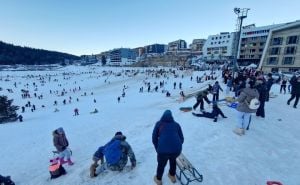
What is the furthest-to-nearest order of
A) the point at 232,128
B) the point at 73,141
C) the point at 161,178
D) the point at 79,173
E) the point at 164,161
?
the point at 73,141 < the point at 232,128 < the point at 79,173 < the point at 161,178 < the point at 164,161

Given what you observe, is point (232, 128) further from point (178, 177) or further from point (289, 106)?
point (289, 106)

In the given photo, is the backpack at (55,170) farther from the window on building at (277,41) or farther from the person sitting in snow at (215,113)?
the window on building at (277,41)

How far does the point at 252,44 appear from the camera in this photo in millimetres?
76750

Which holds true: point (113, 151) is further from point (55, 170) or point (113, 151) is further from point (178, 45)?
point (178, 45)

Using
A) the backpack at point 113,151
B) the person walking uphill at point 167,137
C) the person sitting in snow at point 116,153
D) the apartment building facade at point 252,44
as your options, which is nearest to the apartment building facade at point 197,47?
the apartment building facade at point 252,44

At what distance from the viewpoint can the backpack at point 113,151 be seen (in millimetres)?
5838

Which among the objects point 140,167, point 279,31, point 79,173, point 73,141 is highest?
point 279,31

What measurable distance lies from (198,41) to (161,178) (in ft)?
427

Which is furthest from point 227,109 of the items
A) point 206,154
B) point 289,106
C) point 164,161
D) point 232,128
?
point 164,161

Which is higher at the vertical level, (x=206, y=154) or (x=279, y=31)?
(x=279, y=31)

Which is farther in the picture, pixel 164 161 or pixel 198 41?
pixel 198 41

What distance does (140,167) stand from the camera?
6.16 m

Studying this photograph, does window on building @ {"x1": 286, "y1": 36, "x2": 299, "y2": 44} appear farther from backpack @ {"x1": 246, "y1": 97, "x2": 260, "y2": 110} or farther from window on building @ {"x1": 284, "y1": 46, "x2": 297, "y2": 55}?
backpack @ {"x1": 246, "y1": 97, "x2": 260, "y2": 110}

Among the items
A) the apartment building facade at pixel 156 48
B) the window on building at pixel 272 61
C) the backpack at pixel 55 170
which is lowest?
the backpack at pixel 55 170
